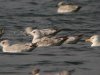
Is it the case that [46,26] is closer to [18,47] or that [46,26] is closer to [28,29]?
[28,29]

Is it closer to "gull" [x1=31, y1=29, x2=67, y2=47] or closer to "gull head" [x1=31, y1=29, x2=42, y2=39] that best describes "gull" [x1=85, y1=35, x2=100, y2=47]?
"gull" [x1=31, y1=29, x2=67, y2=47]

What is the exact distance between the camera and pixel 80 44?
2567 centimetres

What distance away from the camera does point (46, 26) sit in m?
29.8

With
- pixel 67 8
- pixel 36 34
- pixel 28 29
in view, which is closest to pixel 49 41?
pixel 36 34

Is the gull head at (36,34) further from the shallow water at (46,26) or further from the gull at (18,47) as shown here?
the gull at (18,47)

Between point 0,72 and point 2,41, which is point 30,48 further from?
point 0,72

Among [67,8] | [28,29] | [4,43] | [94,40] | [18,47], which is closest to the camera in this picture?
[18,47]

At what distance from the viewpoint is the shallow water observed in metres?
21.6

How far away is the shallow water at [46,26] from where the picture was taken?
70.9ft

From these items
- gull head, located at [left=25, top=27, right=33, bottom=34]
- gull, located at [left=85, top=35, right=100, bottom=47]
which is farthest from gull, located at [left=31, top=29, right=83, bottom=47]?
gull head, located at [left=25, top=27, right=33, bottom=34]

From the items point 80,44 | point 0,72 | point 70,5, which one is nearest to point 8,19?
point 70,5

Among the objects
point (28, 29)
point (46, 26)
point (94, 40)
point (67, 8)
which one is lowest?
point (94, 40)

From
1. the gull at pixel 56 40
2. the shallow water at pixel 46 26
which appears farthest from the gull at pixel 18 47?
the gull at pixel 56 40

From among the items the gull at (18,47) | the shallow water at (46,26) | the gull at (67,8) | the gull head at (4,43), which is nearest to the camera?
the shallow water at (46,26)
